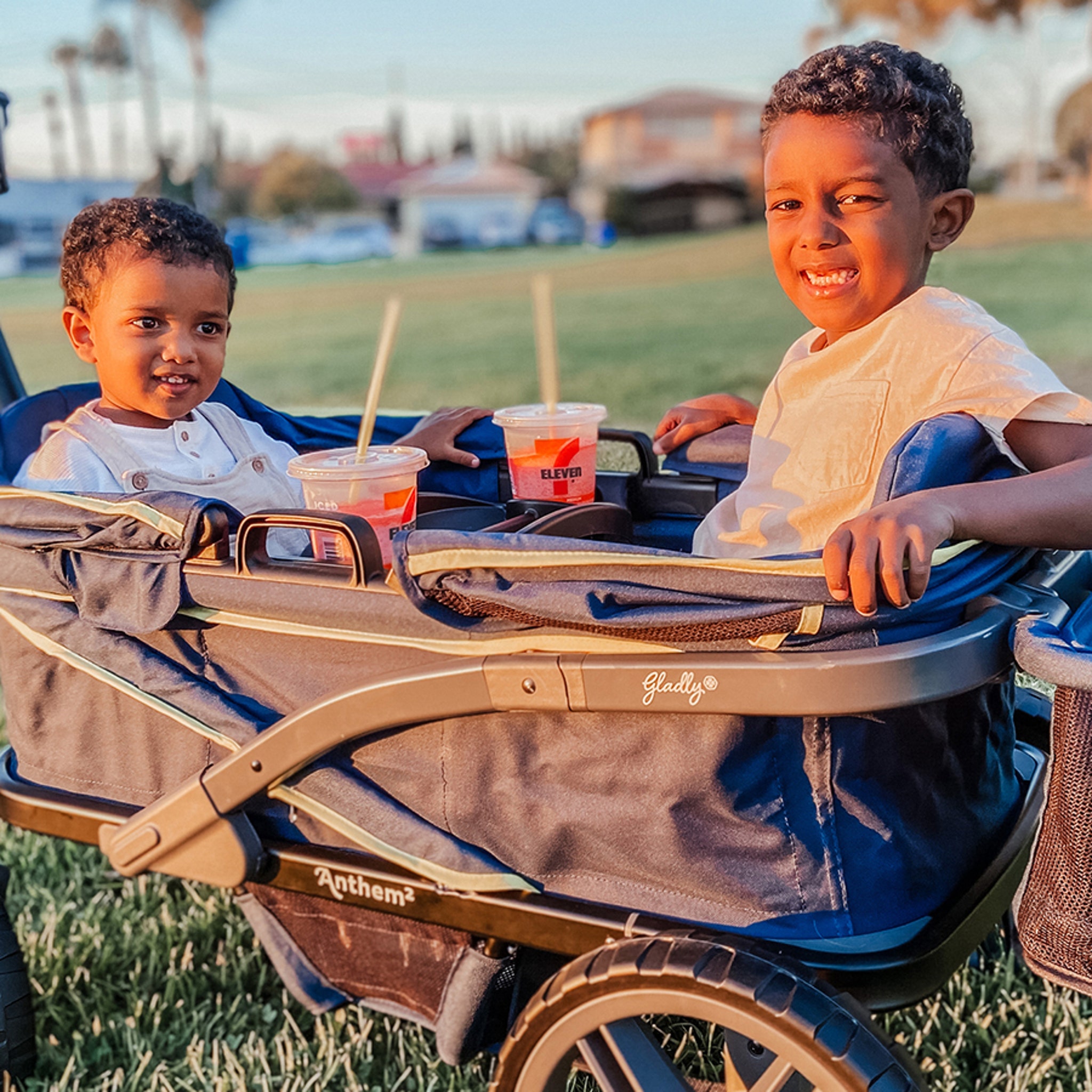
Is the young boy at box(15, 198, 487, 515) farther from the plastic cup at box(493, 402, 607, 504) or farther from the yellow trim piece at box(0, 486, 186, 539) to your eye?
the plastic cup at box(493, 402, 607, 504)

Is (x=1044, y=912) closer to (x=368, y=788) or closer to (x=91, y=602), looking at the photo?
(x=368, y=788)

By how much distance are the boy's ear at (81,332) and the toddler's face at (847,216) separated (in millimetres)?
1303

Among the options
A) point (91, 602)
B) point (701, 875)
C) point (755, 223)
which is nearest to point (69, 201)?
point (91, 602)

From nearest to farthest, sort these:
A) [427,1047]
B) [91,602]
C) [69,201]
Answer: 1. [91,602]
2. [427,1047]
3. [69,201]

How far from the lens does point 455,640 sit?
1.58 meters

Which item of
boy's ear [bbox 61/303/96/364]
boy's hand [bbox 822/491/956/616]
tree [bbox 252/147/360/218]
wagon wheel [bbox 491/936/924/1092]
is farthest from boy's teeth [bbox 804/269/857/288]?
tree [bbox 252/147/360/218]

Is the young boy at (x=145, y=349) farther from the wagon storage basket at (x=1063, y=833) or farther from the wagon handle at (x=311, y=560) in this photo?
the wagon storage basket at (x=1063, y=833)

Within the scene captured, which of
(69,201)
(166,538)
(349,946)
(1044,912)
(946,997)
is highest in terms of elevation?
(69,201)

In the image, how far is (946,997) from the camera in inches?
91.0

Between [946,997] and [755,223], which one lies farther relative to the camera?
[755,223]

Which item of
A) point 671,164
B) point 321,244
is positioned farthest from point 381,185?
point 321,244

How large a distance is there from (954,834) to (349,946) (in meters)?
1.03

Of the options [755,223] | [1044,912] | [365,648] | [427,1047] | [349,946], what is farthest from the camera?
[755,223]

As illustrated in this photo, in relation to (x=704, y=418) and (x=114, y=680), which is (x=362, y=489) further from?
(x=704, y=418)
